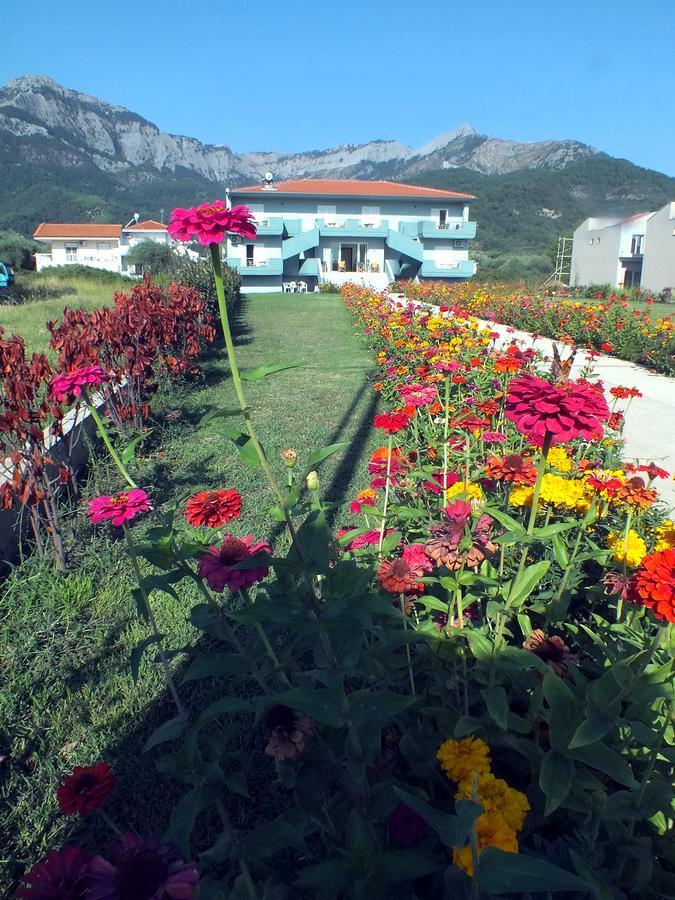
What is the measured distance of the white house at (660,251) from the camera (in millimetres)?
34094

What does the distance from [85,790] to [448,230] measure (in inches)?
1423

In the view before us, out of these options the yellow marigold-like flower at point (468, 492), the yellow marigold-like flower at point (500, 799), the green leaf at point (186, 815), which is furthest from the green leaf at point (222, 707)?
the yellow marigold-like flower at point (468, 492)

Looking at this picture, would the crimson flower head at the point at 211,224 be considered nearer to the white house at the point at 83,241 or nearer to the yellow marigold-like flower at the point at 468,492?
the yellow marigold-like flower at the point at 468,492

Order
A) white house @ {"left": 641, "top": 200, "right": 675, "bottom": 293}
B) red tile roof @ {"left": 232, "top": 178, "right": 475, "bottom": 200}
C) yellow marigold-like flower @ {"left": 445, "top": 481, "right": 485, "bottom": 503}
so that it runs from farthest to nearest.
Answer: white house @ {"left": 641, "top": 200, "right": 675, "bottom": 293}, red tile roof @ {"left": 232, "top": 178, "right": 475, "bottom": 200}, yellow marigold-like flower @ {"left": 445, "top": 481, "right": 485, "bottom": 503}

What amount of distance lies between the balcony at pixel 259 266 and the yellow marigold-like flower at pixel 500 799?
3137 cm

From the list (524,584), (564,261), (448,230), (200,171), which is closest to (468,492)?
(524,584)

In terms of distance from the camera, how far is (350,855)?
41.1 inches

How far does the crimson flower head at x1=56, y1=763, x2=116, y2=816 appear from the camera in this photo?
116 cm

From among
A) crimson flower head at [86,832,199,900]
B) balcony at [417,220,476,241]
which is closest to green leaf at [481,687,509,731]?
crimson flower head at [86,832,199,900]

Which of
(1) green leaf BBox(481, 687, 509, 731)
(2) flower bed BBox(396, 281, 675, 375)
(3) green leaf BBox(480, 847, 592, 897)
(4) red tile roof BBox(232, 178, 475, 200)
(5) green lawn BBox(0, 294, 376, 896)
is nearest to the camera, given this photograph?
(3) green leaf BBox(480, 847, 592, 897)

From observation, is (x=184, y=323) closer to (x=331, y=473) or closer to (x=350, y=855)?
(x=331, y=473)

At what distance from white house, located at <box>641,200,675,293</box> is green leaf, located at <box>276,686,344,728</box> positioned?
→ 38143mm

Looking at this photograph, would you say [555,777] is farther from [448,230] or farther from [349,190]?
[349,190]

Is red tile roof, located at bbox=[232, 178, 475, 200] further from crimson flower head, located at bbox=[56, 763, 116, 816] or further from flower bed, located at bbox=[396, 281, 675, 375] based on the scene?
crimson flower head, located at bbox=[56, 763, 116, 816]
